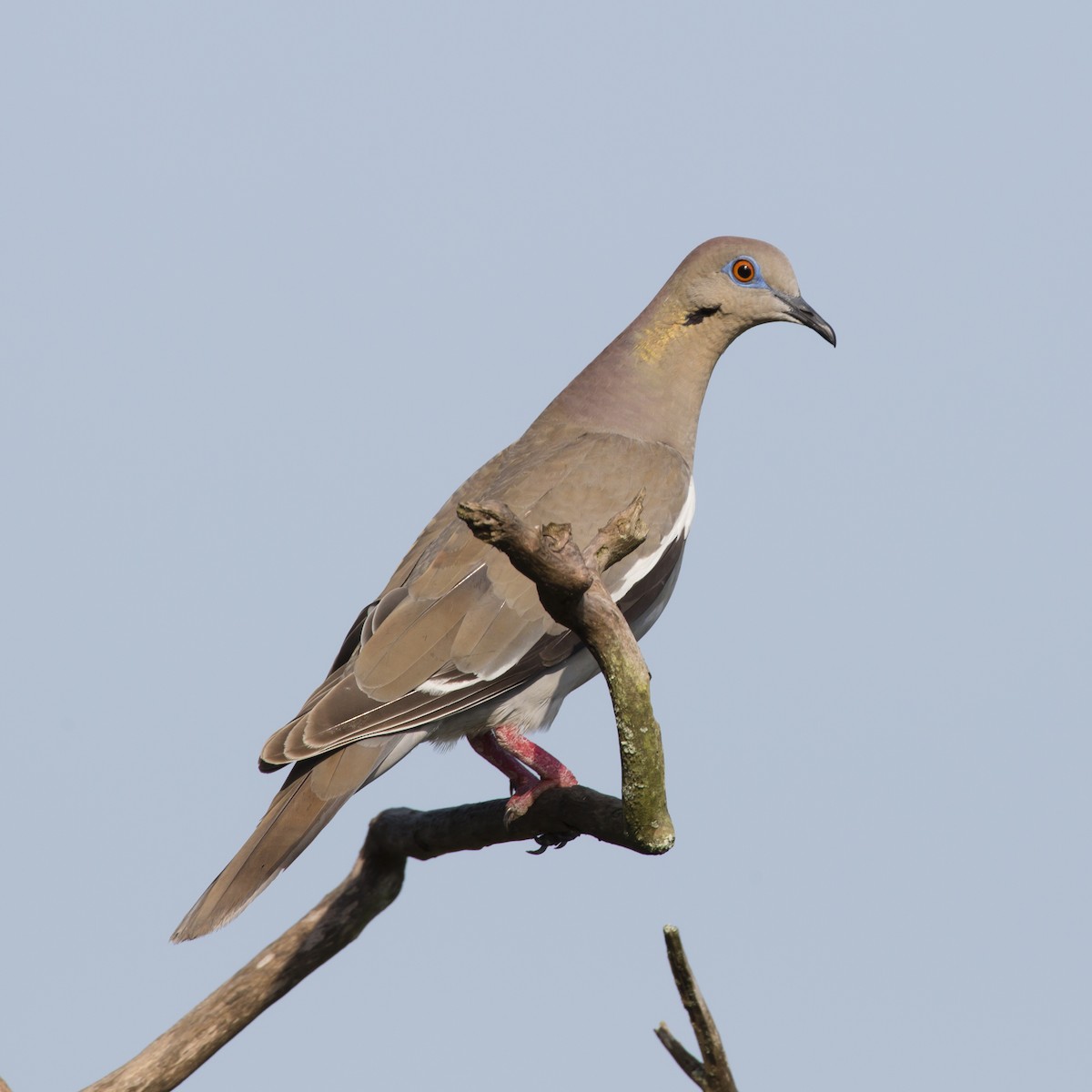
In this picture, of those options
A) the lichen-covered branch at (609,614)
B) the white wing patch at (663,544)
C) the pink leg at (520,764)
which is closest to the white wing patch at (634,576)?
the white wing patch at (663,544)

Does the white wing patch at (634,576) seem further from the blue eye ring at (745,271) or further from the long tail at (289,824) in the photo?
the blue eye ring at (745,271)

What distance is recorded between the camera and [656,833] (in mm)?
4398

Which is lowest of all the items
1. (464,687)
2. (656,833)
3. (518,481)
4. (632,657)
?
(656,833)

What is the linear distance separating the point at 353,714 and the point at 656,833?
1488mm

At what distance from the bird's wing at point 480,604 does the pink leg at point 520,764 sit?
0.75ft

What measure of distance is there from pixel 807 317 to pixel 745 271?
1.07ft

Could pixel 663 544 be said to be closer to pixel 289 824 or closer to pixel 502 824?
pixel 502 824

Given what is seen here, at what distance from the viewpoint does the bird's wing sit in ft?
18.3

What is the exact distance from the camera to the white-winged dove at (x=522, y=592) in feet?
18.0

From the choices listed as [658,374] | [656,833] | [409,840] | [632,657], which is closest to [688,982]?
[656,833]

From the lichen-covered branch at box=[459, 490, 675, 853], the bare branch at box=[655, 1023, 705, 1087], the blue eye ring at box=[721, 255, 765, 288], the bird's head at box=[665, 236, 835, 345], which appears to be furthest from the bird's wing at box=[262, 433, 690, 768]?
the bare branch at box=[655, 1023, 705, 1087]

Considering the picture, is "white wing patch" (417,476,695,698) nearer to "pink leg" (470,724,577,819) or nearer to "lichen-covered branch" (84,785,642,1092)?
"pink leg" (470,724,577,819)

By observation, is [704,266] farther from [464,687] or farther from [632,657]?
[632,657]

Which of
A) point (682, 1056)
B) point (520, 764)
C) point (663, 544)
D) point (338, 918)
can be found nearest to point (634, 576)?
point (663, 544)
